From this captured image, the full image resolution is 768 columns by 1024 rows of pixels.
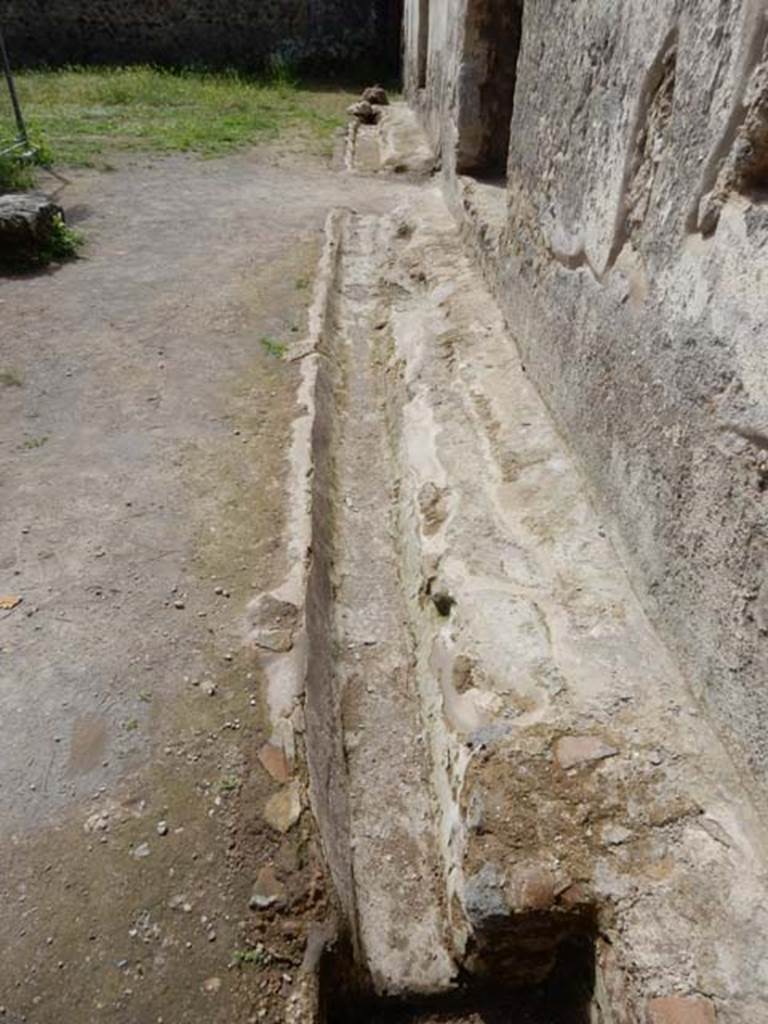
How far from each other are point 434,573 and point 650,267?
99 cm

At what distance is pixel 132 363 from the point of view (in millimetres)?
3488

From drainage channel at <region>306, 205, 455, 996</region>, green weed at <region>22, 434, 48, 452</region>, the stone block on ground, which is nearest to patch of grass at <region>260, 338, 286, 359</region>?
drainage channel at <region>306, 205, 455, 996</region>

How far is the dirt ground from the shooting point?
54.6 inches

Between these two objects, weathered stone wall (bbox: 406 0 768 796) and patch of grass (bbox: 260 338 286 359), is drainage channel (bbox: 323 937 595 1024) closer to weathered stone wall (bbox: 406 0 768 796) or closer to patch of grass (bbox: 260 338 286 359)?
weathered stone wall (bbox: 406 0 768 796)

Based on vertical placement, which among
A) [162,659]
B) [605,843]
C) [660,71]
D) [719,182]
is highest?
[660,71]

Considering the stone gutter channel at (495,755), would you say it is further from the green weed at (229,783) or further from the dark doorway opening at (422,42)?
the dark doorway opening at (422,42)

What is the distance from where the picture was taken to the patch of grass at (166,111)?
7.61m

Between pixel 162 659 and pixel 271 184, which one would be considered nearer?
pixel 162 659

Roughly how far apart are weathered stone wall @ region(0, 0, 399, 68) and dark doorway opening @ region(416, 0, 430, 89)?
216 inches

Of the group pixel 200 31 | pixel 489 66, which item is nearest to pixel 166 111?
pixel 200 31

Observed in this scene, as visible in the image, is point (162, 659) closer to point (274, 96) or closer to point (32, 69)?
point (274, 96)

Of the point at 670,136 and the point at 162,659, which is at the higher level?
the point at 670,136

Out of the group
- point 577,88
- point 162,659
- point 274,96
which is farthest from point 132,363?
point 274,96

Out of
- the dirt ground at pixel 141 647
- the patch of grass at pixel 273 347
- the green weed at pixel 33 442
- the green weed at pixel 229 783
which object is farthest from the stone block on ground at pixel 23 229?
the green weed at pixel 229 783
